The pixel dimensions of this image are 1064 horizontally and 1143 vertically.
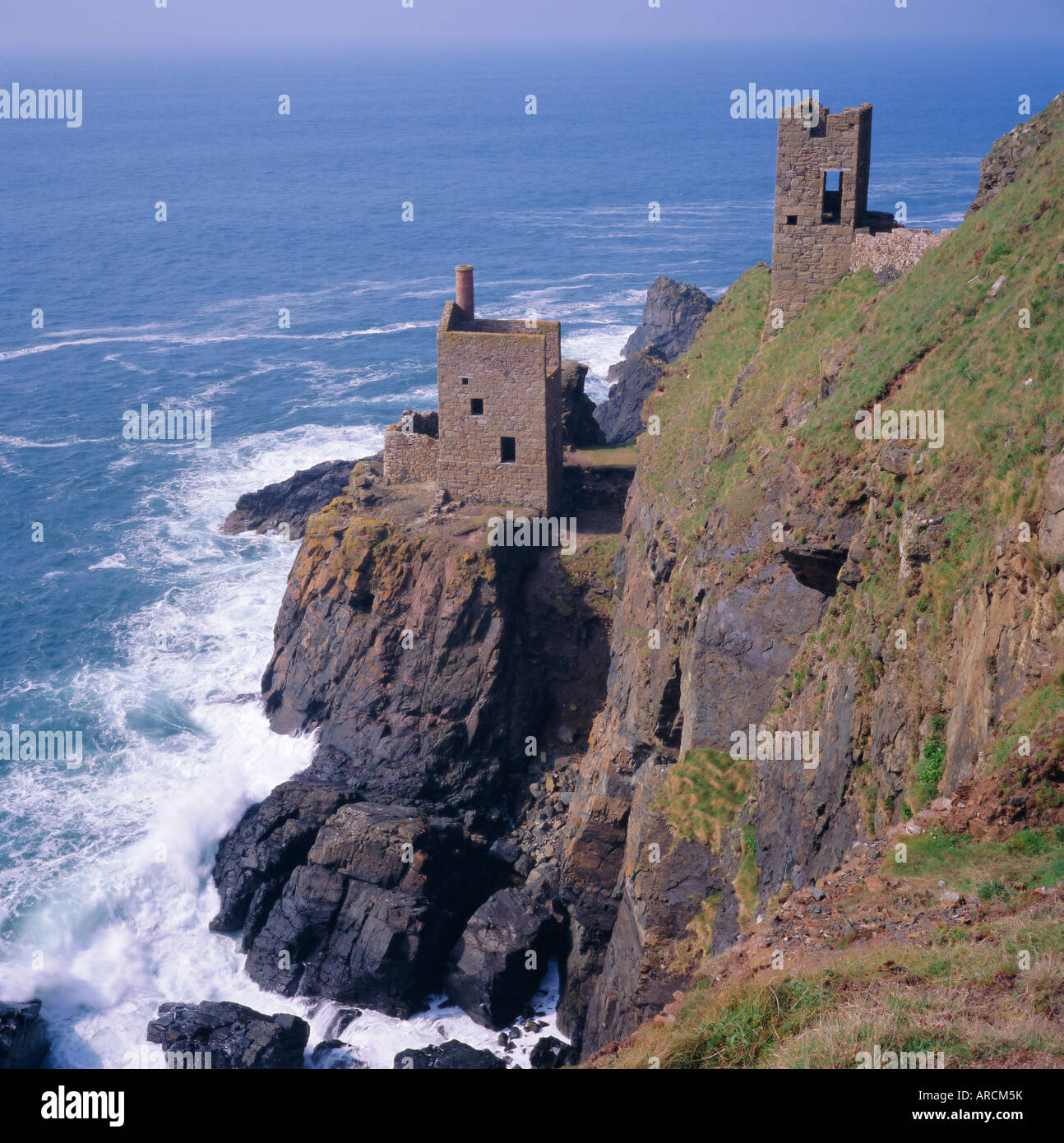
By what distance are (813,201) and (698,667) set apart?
61.7ft

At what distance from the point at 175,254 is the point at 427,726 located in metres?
103

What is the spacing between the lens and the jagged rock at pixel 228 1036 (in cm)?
3422

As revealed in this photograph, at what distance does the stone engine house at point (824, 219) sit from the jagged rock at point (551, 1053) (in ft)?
81.1

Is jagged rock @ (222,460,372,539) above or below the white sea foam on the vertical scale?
above

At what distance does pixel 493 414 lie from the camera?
46.0m

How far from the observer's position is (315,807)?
41.8 meters

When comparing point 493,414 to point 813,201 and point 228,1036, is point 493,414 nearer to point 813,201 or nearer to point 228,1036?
point 813,201

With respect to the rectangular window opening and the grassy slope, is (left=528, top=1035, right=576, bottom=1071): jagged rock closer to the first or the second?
the grassy slope

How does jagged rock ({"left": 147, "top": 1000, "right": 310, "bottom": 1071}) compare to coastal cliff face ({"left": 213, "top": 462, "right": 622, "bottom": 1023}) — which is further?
coastal cliff face ({"left": 213, "top": 462, "right": 622, "bottom": 1023})

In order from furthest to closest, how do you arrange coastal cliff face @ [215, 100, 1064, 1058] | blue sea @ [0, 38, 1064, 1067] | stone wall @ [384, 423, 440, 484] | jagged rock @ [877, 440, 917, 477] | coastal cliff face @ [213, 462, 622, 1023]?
1. stone wall @ [384, 423, 440, 484]
2. blue sea @ [0, 38, 1064, 1067]
3. coastal cliff face @ [213, 462, 622, 1023]
4. jagged rock @ [877, 440, 917, 477]
5. coastal cliff face @ [215, 100, 1064, 1058]

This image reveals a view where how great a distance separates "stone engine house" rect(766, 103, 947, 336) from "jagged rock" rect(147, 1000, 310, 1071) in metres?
28.0

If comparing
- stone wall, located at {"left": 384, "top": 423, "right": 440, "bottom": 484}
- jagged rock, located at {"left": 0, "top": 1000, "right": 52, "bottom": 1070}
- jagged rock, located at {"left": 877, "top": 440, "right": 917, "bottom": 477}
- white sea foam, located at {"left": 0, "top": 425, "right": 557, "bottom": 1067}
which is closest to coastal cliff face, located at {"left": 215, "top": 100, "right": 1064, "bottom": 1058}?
jagged rock, located at {"left": 877, "top": 440, "right": 917, "bottom": 477}

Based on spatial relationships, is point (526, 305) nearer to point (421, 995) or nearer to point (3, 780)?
point (3, 780)

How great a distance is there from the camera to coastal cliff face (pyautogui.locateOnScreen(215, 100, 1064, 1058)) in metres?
20.5
